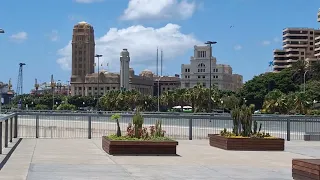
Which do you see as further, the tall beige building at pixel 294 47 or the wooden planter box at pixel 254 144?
the tall beige building at pixel 294 47

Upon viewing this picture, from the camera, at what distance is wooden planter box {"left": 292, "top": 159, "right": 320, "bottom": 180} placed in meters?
9.80

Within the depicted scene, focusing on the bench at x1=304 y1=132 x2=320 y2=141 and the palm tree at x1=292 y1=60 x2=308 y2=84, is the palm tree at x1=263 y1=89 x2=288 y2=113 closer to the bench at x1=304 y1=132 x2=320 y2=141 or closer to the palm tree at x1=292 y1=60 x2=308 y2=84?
the bench at x1=304 y1=132 x2=320 y2=141

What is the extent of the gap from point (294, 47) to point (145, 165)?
185 metres

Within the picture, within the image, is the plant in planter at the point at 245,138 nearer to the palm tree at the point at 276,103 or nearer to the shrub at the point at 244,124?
the shrub at the point at 244,124

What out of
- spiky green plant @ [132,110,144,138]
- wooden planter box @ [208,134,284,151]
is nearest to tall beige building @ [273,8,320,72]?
wooden planter box @ [208,134,284,151]

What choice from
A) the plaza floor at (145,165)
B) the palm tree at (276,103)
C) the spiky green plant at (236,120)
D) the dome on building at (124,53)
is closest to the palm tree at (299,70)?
the palm tree at (276,103)

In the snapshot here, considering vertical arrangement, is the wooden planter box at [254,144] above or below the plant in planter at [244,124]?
below

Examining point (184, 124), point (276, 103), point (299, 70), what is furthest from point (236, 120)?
point (299, 70)

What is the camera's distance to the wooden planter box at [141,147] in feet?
56.3

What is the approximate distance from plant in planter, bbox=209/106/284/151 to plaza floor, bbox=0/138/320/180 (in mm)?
506

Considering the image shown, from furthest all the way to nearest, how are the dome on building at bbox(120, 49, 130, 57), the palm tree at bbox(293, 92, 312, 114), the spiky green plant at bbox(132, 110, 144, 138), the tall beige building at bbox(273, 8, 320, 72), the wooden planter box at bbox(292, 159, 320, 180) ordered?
the dome on building at bbox(120, 49, 130, 57)
the tall beige building at bbox(273, 8, 320, 72)
the palm tree at bbox(293, 92, 312, 114)
the spiky green plant at bbox(132, 110, 144, 138)
the wooden planter box at bbox(292, 159, 320, 180)

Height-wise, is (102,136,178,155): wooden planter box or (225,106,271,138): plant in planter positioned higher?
(225,106,271,138): plant in planter

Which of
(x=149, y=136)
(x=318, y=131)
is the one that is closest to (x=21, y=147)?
(x=149, y=136)

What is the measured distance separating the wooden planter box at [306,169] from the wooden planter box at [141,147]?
6406 mm
